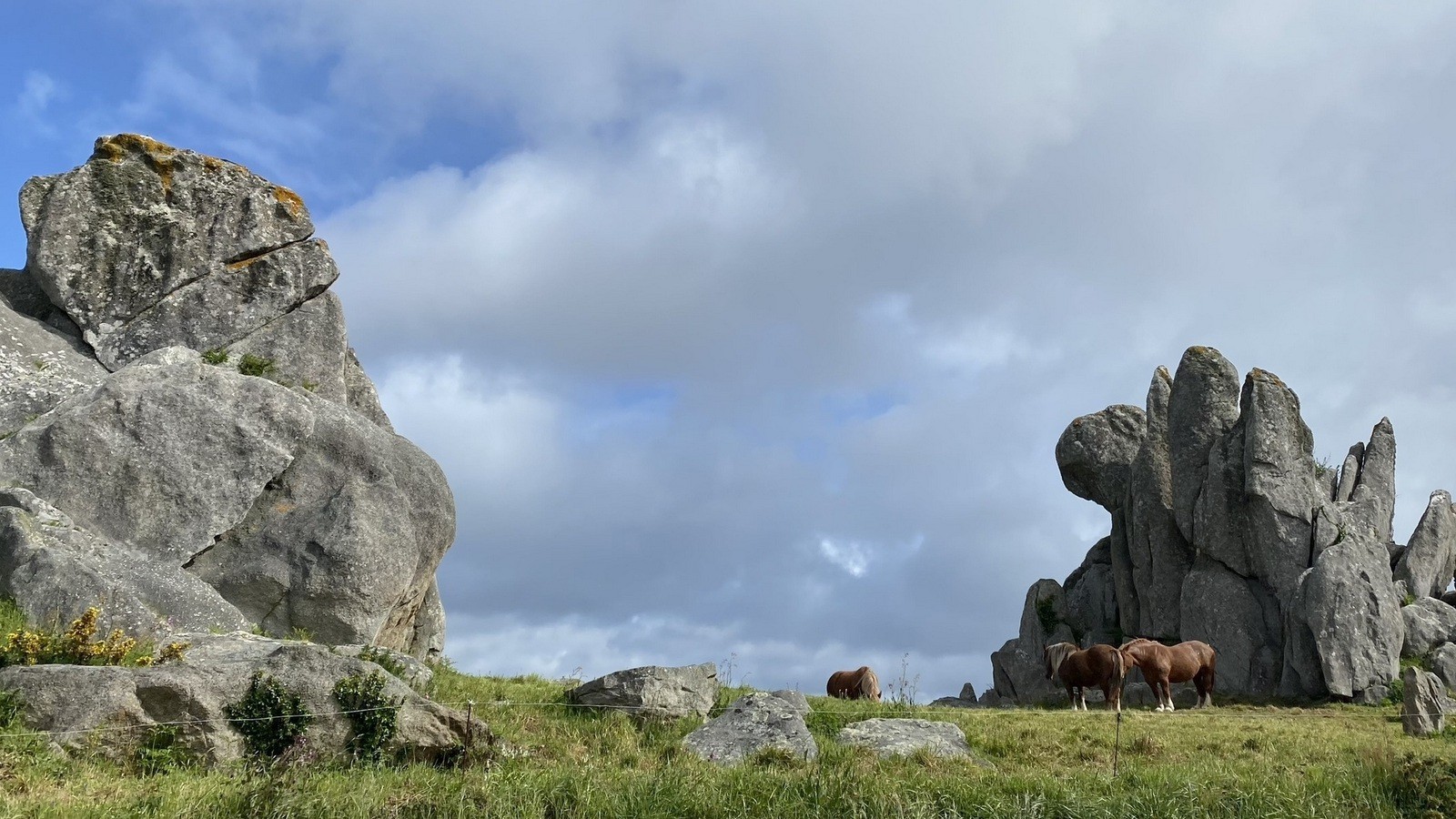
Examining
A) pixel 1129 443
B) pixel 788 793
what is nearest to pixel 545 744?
pixel 788 793

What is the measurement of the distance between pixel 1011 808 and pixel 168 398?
21.5m

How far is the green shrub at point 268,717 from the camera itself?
1689 cm

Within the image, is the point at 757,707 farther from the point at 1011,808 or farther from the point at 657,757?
the point at 1011,808

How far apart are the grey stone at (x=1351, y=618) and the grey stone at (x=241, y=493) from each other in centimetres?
2794

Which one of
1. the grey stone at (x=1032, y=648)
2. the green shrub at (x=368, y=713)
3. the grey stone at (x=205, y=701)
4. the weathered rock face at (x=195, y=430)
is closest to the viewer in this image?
the grey stone at (x=205, y=701)

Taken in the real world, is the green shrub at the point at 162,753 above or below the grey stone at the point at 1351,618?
below

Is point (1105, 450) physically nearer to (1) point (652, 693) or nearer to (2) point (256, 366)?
(1) point (652, 693)

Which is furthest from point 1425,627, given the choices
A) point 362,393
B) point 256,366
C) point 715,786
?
point 256,366

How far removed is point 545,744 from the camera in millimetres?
19375

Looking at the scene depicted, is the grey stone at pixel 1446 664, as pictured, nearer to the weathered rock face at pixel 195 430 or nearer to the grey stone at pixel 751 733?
the grey stone at pixel 751 733

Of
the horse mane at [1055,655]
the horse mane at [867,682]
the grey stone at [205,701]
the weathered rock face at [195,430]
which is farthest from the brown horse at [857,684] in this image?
the grey stone at [205,701]

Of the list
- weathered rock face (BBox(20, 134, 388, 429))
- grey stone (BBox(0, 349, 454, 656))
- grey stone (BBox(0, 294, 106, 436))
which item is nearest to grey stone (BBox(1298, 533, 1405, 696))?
grey stone (BBox(0, 349, 454, 656))

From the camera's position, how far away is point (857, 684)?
3631cm

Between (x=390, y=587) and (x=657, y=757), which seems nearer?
(x=657, y=757)
